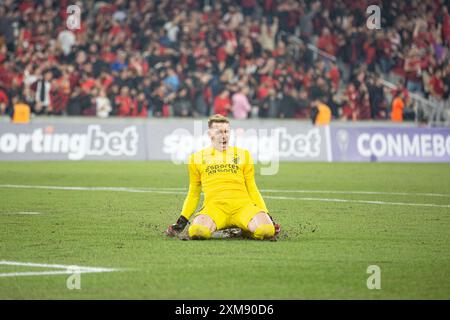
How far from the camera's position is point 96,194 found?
58.0ft

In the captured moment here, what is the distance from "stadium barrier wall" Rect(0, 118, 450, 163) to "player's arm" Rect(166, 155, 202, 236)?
16.1 m

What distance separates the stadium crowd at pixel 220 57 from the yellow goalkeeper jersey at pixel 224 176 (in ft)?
64.1

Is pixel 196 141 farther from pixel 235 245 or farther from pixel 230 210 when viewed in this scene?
pixel 235 245

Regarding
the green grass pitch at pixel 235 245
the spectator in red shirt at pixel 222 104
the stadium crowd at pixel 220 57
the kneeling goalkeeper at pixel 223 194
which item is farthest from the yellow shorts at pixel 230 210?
the spectator in red shirt at pixel 222 104

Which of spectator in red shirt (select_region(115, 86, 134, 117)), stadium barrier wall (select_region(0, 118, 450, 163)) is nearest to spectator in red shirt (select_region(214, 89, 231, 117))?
stadium barrier wall (select_region(0, 118, 450, 163))

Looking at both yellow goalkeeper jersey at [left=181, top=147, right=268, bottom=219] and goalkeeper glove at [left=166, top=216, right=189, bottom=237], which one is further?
goalkeeper glove at [left=166, top=216, right=189, bottom=237]

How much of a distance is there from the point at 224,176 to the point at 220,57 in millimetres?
22664

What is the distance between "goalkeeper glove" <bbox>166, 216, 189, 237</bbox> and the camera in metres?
11.3

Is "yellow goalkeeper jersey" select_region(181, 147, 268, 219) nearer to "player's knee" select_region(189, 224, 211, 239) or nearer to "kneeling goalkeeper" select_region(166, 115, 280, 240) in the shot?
"kneeling goalkeeper" select_region(166, 115, 280, 240)

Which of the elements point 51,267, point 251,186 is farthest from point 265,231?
point 51,267

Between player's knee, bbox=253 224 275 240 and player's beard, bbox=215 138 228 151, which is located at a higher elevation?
player's beard, bbox=215 138 228 151

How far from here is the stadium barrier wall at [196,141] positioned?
27.8 metres

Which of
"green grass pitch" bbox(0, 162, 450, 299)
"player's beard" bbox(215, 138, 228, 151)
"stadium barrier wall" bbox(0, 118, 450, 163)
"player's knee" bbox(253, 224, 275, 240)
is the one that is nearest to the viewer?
"green grass pitch" bbox(0, 162, 450, 299)

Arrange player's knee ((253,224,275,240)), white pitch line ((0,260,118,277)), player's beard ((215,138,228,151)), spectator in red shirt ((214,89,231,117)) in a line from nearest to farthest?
1. white pitch line ((0,260,118,277))
2. player's knee ((253,224,275,240))
3. player's beard ((215,138,228,151))
4. spectator in red shirt ((214,89,231,117))
